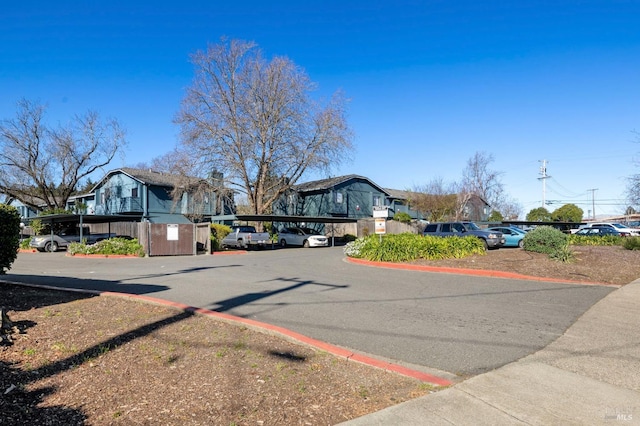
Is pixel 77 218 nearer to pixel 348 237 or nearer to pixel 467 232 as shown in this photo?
pixel 348 237

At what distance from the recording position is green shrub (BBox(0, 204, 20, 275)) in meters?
7.91

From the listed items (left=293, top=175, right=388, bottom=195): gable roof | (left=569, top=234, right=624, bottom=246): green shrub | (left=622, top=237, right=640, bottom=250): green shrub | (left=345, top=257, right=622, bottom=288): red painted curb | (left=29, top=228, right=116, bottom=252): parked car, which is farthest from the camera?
(left=293, top=175, right=388, bottom=195): gable roof

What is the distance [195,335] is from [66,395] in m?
1.94

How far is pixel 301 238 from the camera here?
3366 cm

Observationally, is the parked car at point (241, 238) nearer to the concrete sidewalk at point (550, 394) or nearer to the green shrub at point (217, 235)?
the green shrub at point (217, 235)

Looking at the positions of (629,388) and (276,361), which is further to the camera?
(276,361)

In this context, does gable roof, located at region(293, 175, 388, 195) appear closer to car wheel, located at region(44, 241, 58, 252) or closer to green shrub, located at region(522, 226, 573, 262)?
car wheel, located at region(44, 241, 58, 252)

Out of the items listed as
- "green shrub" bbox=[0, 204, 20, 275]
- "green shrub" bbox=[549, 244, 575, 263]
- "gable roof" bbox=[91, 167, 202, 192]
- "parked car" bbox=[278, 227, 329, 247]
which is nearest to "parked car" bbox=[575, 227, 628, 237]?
"parked car" bbox=[278, 227, 329, 247]

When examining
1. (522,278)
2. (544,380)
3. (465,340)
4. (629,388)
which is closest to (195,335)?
(465,340)

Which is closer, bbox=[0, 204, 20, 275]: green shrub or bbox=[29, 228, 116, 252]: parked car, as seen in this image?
bbox=[0, 204, 20, 275]: green shrub

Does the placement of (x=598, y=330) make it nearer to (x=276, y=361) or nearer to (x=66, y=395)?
(x=276, y=361)

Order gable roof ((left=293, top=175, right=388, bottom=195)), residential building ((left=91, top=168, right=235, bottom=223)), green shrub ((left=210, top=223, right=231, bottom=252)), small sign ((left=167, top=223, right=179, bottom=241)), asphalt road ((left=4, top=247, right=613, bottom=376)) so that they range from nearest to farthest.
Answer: asphalt road ((left=4, top=247, right=613, bottom=376)), small sign ((left=167, top=223, right=179, bottom=241)), green shrub ((left=210, top=223, right=231, bottom=252)), residential building ((left=91, top=168, right=235, bottom=223)), gable roof ((left=293, top=175, right=388, bottom=195))

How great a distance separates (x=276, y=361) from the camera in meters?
4.79

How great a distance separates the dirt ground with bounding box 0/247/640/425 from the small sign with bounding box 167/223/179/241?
18145mm
